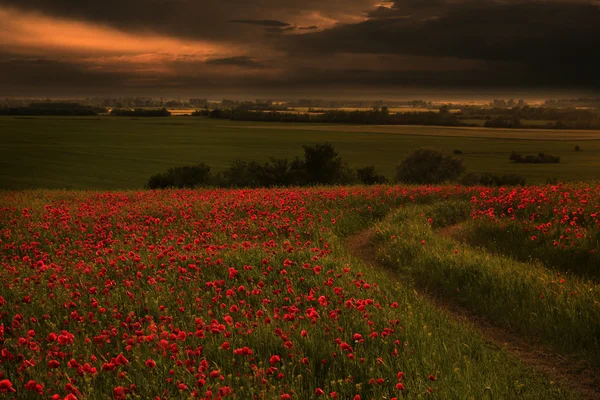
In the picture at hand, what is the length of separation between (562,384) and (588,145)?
87853 mm

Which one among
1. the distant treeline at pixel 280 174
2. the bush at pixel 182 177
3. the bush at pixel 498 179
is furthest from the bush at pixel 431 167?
the bush at pixel 182 177

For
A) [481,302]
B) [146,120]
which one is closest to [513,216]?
[481,302]

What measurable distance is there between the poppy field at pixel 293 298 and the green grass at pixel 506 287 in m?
0.03

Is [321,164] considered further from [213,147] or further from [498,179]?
[213,147]

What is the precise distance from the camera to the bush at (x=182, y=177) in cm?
4209

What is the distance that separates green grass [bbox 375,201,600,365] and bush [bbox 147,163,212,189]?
3229cm

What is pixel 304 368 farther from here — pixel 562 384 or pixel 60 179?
pixel 60 179

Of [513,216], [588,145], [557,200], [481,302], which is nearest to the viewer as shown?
[481,302]

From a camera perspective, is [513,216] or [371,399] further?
[513,216]

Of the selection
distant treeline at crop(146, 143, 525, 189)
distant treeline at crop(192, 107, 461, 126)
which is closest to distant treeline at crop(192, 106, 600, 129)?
distant treeline at crop(192, 107, 461, 126)

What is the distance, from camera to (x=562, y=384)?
6328mm

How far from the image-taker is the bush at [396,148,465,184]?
58531 mm

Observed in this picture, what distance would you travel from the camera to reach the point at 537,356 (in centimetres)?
715

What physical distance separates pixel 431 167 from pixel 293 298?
53684 mm
